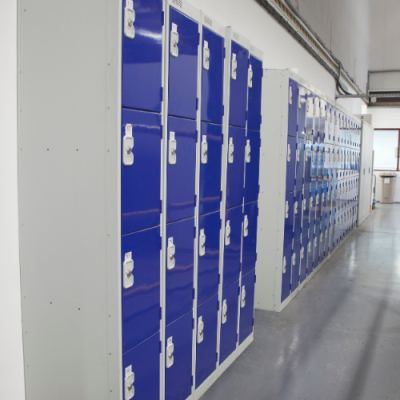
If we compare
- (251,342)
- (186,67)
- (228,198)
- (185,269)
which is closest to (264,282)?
(251,342)

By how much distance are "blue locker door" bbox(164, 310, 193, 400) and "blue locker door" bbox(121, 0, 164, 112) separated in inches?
50.5

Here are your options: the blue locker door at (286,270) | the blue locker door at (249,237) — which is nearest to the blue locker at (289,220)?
the blue locker door at (286,270)

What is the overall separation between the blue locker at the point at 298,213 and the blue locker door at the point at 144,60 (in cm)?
302

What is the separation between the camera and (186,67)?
2.32 metres

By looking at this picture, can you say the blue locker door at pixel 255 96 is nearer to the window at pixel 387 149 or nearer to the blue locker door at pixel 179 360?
the blue locker door at pixel 179 360

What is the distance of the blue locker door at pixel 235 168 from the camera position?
9.76 feet

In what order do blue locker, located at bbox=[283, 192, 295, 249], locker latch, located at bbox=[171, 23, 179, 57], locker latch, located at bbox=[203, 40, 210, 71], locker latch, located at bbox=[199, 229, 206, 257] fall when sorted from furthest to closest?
blue locker, located at bbox=[283, 192, 295, 249] < locker latch, located at bbox=[199, 229, 206, 257] < locker latch, located at bbox=[203, 40, 210, 71] < locker latch, located at bbox=[171, 23, 179, 57]

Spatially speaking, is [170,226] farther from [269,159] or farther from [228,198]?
[269,159]

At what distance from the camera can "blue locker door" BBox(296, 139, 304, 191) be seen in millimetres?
4613

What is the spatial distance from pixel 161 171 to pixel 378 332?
3.04m

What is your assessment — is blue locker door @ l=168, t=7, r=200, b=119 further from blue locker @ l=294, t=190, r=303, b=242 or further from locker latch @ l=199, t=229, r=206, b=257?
blue locker @ l=294, t=190, r=303, b=242

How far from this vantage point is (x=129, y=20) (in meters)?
1.83

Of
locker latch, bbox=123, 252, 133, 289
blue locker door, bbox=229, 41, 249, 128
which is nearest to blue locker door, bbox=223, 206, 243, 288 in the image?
blue locker door, bbox=229, 41, 249, 128

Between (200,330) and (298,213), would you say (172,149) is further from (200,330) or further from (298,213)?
(298,213)
